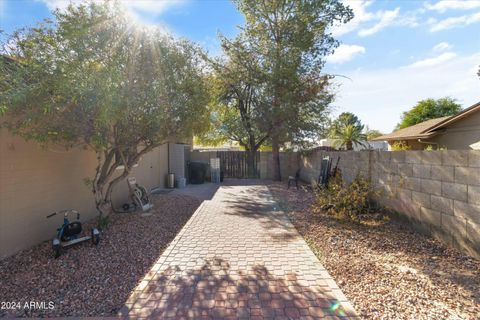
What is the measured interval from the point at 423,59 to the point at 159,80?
8.32m

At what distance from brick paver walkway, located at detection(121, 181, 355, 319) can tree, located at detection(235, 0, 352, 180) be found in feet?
24.3

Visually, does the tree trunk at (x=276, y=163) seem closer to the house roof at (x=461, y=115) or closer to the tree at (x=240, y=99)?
the tree at (x=240, y=99)

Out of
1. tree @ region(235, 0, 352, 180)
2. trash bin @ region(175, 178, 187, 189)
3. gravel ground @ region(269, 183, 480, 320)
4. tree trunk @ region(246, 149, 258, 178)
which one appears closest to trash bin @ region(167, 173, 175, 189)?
trash bin @ region(175, 178, 187, 189)

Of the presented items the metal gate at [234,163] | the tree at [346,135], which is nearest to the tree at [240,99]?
the metal gate at [234,163]

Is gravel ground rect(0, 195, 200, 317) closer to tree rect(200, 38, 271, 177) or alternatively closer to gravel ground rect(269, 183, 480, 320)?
gravel ground rect(269, 183, 480, 320)

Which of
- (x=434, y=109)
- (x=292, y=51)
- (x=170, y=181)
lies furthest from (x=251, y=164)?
(x=434, y=109)

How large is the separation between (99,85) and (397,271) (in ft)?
15.8

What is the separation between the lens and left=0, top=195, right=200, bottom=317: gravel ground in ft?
8.72

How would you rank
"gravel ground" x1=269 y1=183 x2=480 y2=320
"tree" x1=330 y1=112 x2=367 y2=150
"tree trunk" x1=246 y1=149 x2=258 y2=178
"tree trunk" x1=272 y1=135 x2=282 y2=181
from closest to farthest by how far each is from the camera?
"gravel ground" x1=269 y1=183 x2=480 y2=320 < "tree trunk" x1=272 y1=135 x2=282 y2=181 < "tree trunk" x1=246 y1=149 x2=258 y2=178 < "tree" x1=330 y1=112 x2=367 y2=150

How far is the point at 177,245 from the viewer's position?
14.3 feet

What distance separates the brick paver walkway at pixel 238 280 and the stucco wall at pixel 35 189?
2.40 m

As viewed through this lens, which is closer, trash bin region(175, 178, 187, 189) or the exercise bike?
the exercise bike

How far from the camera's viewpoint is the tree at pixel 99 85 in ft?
10.8

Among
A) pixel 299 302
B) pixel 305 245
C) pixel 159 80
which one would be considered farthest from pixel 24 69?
pixel 305 245
